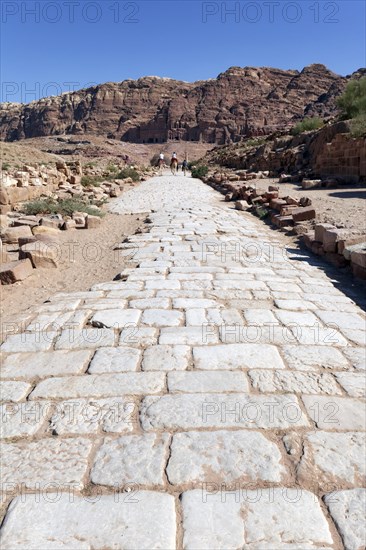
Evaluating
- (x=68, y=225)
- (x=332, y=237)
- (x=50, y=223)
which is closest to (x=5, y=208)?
(x=50, y=223)

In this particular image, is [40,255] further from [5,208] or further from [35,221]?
[5,208]

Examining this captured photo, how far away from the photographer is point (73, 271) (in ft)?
19.5

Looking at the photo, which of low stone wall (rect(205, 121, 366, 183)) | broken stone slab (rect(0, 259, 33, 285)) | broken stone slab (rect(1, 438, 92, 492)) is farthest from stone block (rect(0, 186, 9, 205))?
low stone wall (rect(205, 121, 366, 183))

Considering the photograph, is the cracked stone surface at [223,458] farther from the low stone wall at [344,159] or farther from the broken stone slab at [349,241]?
the low stone wall at [344,159]

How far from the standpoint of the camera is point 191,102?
8531 cm

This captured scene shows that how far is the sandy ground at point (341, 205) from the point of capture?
327 inches

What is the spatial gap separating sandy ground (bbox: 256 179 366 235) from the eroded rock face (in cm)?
6593

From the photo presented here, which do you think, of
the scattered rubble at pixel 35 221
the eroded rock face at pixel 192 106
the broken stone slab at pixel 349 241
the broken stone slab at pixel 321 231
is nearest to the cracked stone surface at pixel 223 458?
the scattered rubble at pixel 35 221

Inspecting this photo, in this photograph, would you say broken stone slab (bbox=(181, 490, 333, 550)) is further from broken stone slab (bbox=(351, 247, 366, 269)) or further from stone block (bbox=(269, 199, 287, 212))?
stone block (bbox=(269, 199, 287, 212))

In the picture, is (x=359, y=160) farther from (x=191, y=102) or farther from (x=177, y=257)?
(x=191, y=102)

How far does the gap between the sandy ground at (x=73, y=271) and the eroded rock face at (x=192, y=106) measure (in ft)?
239

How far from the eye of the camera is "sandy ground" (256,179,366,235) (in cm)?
831

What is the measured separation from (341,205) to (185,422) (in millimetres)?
9697

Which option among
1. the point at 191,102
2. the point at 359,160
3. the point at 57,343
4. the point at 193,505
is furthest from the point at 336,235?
the point at 191,102
